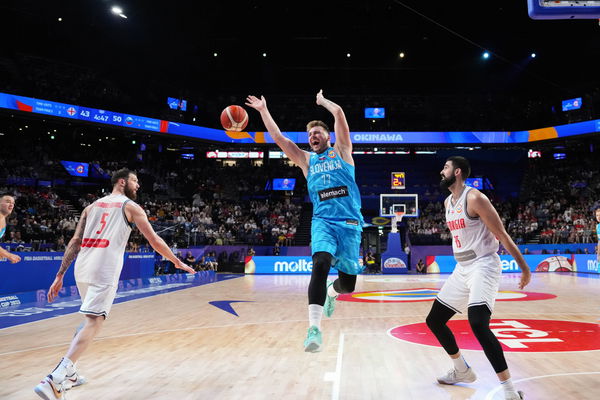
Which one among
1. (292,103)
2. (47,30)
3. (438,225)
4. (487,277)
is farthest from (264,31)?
(487,277)

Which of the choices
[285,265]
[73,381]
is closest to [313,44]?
[285,265]

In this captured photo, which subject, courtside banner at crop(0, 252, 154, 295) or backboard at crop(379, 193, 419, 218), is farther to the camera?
backboard at crop(379, 193, 419, 218)

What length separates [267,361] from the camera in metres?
5.25

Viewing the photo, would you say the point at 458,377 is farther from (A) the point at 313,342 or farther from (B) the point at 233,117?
(B) the point at 233,117

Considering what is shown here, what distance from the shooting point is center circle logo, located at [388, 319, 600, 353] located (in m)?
5.86

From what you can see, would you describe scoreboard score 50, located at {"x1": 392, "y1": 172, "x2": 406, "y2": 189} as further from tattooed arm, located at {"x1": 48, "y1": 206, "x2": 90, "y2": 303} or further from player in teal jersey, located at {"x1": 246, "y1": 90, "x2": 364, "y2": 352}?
tattooed arm, located at {"x1": 48, "y1": 206, "x2": 90, "y2": 303}

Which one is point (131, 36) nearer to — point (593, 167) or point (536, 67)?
point (536, 67)

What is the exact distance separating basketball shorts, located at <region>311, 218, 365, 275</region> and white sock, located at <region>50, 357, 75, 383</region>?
2.27 meters

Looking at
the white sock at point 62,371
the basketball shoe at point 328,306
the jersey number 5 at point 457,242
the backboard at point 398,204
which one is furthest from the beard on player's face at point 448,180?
the backboard at point 398,204

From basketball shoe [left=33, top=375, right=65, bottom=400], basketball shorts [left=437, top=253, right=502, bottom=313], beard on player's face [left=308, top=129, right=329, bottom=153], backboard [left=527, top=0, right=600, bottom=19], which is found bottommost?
basketball shoe [left=33, top=375, right=65, bottom=400]

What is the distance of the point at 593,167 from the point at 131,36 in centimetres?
3461

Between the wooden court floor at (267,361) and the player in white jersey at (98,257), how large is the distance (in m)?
0.51

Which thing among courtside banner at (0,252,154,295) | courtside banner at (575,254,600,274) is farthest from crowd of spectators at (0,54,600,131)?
courtside banner at (0,252,154,295)

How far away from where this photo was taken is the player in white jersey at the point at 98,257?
3994 millimetres
